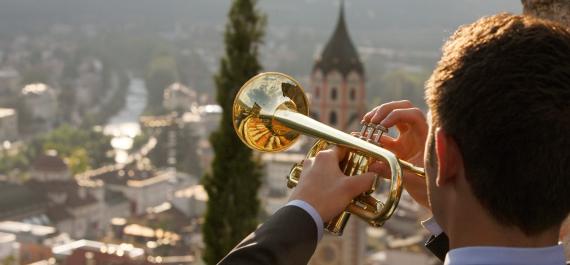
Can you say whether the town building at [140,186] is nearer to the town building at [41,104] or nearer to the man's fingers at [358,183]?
the town building at [41,104]

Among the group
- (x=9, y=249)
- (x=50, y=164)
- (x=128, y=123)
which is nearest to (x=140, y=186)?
(x=50, y=164)

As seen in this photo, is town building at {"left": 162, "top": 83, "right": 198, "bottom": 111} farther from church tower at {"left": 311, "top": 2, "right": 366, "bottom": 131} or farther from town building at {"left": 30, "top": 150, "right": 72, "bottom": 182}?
church tower at {"left": 311, "top": 2, "right": 366, "bottom": 131}

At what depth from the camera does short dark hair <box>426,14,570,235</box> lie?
1.08 metres

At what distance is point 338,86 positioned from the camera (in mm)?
18656

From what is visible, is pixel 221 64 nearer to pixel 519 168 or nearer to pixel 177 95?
pixel 519 168

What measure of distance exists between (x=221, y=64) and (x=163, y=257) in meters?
12.9

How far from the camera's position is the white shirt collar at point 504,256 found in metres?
1.12

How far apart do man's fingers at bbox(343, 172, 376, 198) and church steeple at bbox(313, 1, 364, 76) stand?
1725 cm

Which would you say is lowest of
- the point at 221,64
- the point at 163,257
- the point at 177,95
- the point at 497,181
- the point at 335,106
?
the point at 177,95

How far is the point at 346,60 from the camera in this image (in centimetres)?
1883

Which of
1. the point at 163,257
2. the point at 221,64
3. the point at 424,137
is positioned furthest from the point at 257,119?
the point at 163,257

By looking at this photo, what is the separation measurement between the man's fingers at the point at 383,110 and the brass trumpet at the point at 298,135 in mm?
44

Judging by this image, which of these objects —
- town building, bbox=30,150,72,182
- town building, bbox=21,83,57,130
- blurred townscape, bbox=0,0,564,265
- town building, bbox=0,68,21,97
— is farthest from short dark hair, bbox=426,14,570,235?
town building, bbox=0,68,21,97

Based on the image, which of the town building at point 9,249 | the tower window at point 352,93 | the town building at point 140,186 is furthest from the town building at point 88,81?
the tower window at point 352,93
